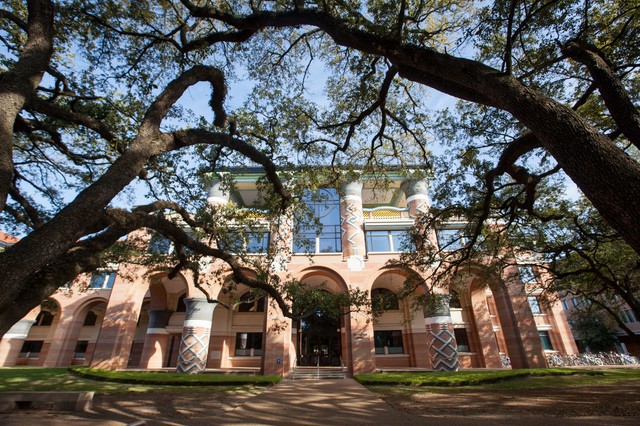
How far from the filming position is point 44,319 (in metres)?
27.2

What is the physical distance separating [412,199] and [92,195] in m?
21.3

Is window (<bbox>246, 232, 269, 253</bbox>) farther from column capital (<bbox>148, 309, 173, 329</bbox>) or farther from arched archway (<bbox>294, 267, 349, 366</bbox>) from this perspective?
column capital (<bbox>148, 309, 173, 329</bbox>)

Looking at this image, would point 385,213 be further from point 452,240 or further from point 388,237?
point 452,240

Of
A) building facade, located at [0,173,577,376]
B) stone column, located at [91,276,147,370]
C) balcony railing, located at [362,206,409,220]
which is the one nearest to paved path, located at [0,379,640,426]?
building facade, located at [0,173,577,376]

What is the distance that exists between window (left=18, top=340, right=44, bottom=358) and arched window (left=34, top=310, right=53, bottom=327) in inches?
57.4

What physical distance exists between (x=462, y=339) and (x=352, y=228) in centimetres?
1165

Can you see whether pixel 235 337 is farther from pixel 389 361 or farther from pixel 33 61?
pixel 33 61

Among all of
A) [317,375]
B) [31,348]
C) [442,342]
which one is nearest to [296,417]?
[317,375]

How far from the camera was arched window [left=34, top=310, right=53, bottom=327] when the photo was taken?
27.0 m

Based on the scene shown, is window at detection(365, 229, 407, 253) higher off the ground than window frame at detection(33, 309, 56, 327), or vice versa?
window at detection(365, 229, 407, 253)

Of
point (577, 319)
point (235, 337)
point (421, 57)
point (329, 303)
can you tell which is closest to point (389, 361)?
point (235, 337)

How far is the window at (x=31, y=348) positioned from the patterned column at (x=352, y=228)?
90.8 ft

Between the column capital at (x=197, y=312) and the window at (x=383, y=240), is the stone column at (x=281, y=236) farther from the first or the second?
the window at (x=383, y=240)

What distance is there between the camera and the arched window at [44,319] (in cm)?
2697
